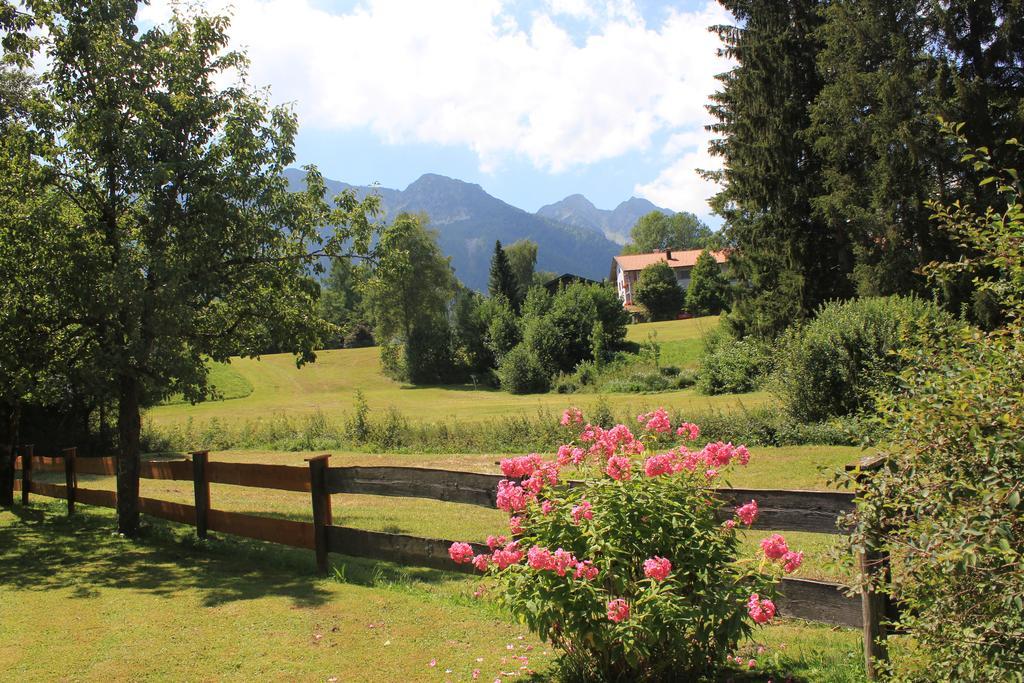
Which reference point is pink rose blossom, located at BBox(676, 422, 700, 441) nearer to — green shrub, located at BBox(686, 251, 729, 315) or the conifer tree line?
the conifer tree line

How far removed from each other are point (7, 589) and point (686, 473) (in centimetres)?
696

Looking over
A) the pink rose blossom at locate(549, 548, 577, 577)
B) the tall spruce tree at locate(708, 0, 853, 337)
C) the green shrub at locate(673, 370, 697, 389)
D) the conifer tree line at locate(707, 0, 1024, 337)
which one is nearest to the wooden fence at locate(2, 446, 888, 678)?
the pink rose blossom at locate(549, 548, 577, 577)

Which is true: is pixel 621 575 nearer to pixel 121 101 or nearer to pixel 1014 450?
pixel 1014 450

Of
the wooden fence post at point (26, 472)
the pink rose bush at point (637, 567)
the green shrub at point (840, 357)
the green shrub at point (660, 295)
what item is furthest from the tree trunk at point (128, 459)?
the green shrub at point (660, 295)

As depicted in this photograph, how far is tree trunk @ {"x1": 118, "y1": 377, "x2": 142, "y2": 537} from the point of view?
10047 mm

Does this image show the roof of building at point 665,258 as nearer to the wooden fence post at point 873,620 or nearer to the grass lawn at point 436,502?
the grass lawn at point 436,502

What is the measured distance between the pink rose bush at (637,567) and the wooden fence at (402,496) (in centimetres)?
38

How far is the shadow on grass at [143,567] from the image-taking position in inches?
278

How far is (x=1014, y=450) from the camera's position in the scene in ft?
9.48

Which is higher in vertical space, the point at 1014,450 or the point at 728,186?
the point at 728,186

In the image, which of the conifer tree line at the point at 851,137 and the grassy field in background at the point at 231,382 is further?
the grassy field in background at the point at 231,382

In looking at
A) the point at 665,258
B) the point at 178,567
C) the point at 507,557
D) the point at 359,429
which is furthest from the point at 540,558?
the point at 665,258

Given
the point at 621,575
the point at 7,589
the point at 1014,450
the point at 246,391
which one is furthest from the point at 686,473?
the point at 246,391

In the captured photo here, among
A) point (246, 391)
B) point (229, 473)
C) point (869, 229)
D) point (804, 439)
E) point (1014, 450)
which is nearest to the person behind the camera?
point (1014, 450)
